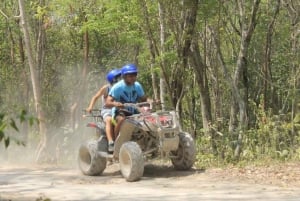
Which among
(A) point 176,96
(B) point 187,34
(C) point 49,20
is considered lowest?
(A) point 176,96

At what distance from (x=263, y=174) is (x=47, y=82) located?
53.6 ft

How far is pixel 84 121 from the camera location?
65.4 feet

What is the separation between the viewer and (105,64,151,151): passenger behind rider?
11.2m

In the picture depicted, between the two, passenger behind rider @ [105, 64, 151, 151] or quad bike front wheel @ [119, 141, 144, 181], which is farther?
passenger behind rider @ [105, 64, 151, 151]

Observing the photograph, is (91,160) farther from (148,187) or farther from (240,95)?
(240,95)

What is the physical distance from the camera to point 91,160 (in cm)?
1170

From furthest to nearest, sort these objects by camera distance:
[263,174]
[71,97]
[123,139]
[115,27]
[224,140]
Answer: [71,97]
[115,27]
[224,140]
[123,139]
[263,174]

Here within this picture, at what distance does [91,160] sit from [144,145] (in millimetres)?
1073

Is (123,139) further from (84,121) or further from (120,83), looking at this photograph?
(84,121)

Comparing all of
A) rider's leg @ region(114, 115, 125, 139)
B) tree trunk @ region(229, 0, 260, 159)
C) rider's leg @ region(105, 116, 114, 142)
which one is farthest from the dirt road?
tree trunk @ region(229, 0, 260, 159)

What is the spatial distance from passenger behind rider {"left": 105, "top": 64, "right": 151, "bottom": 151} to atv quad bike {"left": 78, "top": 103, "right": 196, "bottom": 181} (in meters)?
0.19

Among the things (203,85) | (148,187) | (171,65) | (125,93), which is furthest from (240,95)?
(148,187)

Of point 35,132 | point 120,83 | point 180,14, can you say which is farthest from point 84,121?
point 120,83

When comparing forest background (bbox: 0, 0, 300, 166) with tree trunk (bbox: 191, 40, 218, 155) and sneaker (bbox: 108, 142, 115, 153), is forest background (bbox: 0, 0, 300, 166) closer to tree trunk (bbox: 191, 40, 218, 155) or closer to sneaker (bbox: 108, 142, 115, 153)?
tree trunk (bbox: 191, 40, 218, 155)
